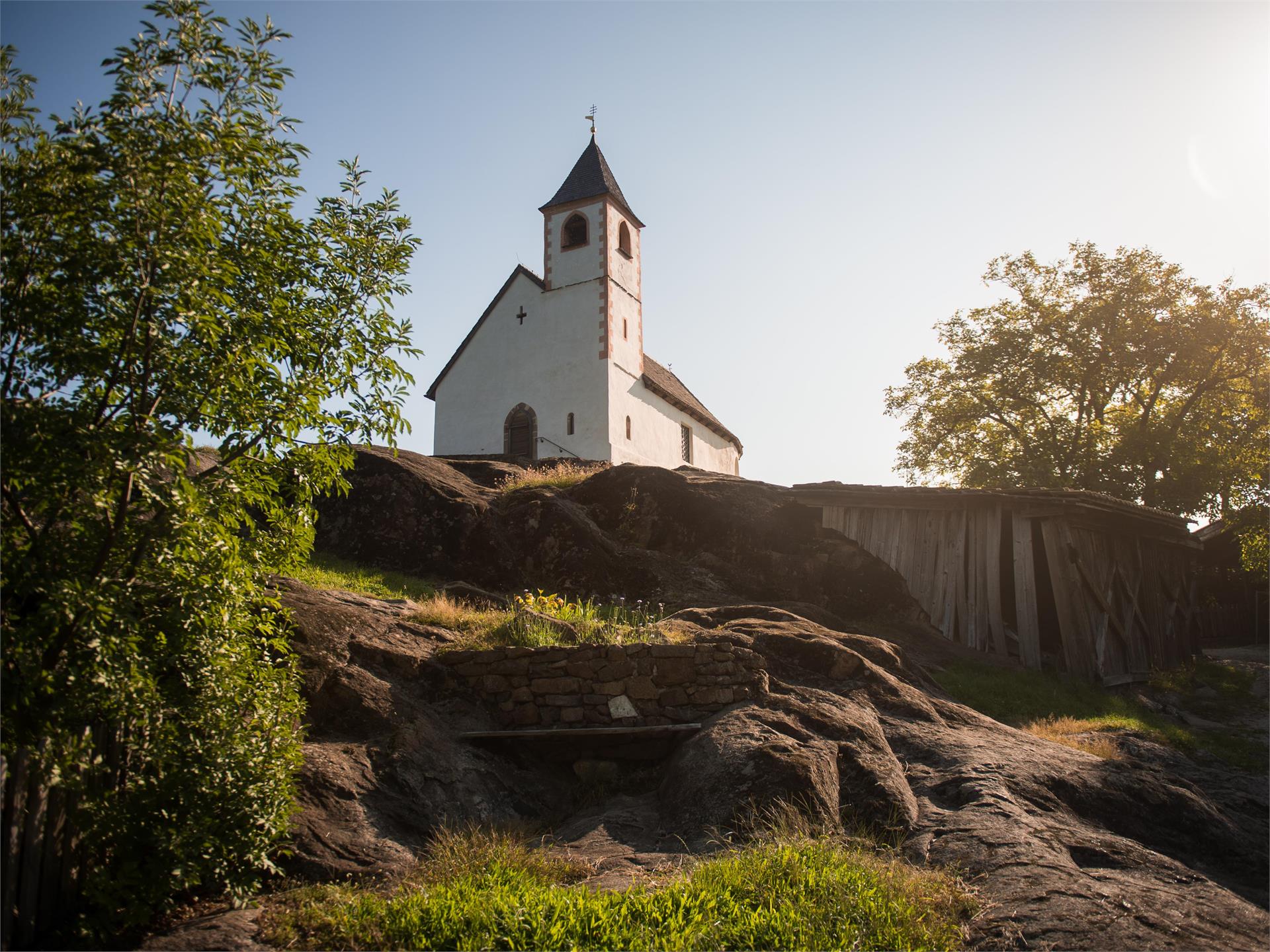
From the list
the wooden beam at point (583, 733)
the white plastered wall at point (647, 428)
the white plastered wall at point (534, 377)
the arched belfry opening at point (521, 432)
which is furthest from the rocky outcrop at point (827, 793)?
the arched belfry opening at point (521, 432)

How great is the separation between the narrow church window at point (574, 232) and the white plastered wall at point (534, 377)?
1.66 metres

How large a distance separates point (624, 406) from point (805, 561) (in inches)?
485

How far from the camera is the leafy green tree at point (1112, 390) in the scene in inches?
962

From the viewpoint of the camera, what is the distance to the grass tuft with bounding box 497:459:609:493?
56.6ft

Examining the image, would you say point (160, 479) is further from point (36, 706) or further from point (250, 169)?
point (250, 169)

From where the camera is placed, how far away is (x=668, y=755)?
8492mm

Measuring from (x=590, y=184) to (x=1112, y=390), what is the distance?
17973mm

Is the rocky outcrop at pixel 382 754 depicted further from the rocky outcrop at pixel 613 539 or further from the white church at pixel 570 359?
the white church at pixel 570 359

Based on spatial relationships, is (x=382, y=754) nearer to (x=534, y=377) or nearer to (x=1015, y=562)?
(x=1015, y=562)

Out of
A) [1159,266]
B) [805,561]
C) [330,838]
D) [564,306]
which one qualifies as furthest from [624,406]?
[330,838]

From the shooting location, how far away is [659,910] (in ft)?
16.9

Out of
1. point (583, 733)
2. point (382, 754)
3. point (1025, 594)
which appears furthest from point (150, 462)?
point (1025, 594)

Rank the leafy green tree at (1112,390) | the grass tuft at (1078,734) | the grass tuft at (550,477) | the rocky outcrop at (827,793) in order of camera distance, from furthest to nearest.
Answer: the leafy green tree at (1112,390) < the grass tuft at (550,477) < the grass tuft at (1078,734) < the rocky outcrop at (827,793)

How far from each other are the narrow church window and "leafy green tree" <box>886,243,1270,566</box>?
40.6 ft
